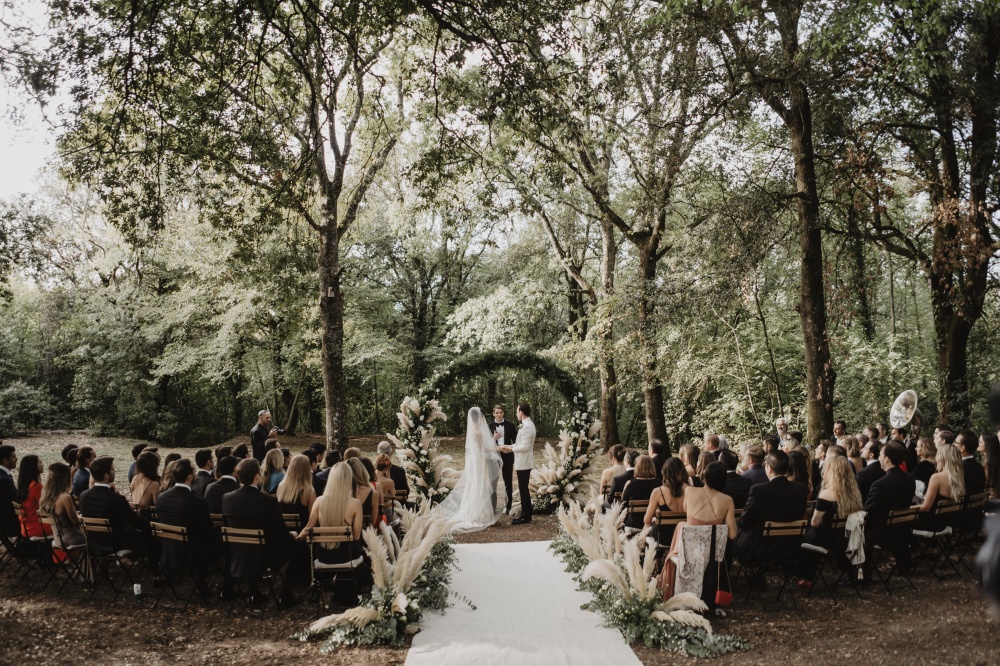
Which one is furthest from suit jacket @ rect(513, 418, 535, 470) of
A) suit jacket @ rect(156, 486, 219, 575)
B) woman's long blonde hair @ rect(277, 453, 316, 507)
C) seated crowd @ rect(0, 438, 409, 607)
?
suit jacket @ rect(156, 486, 219, 575)

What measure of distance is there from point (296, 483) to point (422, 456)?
17.1 ft

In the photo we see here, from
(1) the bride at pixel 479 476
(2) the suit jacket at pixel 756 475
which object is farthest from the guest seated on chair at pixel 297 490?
(2) the suit jacket at pixel 756 475

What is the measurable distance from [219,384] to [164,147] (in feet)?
96.7

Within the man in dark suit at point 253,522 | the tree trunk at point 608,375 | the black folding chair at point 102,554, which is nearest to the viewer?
the man in dark suit at point 253,522

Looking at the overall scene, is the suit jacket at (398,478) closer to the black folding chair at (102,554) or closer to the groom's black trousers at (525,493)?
the groom's black trousers at (525,493)

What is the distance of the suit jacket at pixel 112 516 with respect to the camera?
Answer: 275 inches

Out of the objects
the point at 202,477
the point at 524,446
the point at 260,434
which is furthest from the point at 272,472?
the point at 524,446

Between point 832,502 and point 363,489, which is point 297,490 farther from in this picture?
point 832,502

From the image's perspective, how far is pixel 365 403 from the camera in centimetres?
3584

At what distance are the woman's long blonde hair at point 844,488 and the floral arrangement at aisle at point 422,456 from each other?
684 cm

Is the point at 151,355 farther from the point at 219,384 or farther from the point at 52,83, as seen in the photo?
the point at 52,83

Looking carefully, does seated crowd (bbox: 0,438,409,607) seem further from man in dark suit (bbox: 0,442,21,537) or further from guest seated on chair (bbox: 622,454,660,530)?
guest seated on chair (bbox: 622,454,660,530)

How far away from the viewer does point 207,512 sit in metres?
7.05

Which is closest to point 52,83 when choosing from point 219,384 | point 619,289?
point 619,289
